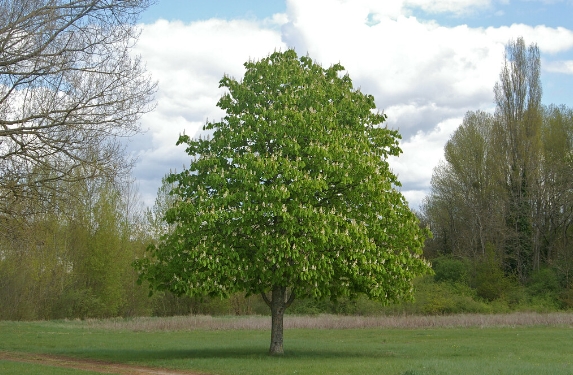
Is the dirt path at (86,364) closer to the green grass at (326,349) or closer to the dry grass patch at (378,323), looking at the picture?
the green grass at (326,349)

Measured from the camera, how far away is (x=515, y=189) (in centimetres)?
5766

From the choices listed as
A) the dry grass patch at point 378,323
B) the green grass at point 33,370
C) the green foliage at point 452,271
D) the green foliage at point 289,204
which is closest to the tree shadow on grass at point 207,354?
Answer: the green foliage at point 289,204

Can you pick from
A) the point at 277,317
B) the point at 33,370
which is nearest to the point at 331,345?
the point at 277,317

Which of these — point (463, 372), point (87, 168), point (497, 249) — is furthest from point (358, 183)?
point (497, 249)

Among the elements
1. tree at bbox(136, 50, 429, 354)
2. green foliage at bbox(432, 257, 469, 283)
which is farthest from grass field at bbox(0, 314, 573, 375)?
green foliage at bbox(432, 257, 469, 283)

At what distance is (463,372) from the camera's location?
15.0m

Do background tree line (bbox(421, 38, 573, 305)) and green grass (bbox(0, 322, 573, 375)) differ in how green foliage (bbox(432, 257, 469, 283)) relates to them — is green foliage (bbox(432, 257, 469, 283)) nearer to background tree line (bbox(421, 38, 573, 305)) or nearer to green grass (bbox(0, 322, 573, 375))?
background tree line (bbox(421, 38, 573, 305))

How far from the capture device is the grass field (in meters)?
17.1

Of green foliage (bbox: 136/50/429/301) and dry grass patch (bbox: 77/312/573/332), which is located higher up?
green foliage (bbox: 136/50/429/301)

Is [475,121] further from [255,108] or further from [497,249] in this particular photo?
[255,108]

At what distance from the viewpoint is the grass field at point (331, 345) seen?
672 inches

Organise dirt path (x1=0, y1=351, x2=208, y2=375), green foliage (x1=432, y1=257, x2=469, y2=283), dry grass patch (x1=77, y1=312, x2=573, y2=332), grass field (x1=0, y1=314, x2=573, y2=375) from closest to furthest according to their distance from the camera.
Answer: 1. grass field (x1=0, y1=314, x2=573, y2=375)
2. dirt path (x1=0, y1=351, x2=208, y2=375)
3. dry grass patch (x1=77, y1=312, x2=573, y2=332)
4. green foliage (x1=432, y1=257, x2=469, y2=283)

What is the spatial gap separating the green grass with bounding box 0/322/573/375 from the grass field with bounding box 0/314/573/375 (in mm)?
30

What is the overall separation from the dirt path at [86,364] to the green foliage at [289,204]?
8.21 ft
